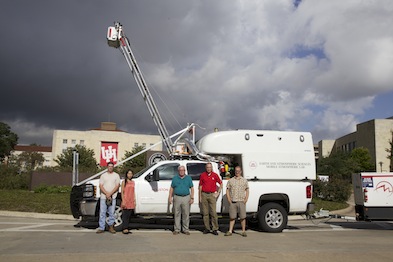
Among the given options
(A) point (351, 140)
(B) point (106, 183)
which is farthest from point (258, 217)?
(A) point (351, 140)

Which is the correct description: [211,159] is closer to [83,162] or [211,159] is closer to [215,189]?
[215,189]

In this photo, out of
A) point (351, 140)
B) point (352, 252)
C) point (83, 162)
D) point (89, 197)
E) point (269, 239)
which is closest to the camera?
point (352, 252)

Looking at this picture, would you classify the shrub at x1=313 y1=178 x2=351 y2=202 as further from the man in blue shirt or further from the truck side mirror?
the truck side mirror

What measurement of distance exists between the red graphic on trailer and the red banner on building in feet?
225

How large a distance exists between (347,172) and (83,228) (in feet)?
106

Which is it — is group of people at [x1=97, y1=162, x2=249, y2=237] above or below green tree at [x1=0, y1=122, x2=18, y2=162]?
below

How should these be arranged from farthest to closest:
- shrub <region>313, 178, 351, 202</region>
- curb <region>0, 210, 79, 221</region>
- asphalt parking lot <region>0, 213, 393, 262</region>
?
shrub <region>313, 178, 351, 202</region> < curb <region>0, 210, 79, 221</region> < asphalt parking lot <region>0, 213, 393, 262</region>

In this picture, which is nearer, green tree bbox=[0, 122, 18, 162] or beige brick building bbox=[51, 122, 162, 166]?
beige brick building bbox=[51, 122, 162, 166]

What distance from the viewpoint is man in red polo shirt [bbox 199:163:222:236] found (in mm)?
8984

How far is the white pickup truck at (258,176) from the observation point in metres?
9.42

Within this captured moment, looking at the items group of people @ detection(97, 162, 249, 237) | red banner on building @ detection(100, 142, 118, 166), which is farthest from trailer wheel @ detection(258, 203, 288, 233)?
red banner on building @ detection(100, 142, 118, 166)

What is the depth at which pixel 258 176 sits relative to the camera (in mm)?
9664

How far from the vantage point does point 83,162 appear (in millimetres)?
55812

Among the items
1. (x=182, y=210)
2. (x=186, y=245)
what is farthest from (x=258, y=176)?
(x=186, y=245)
